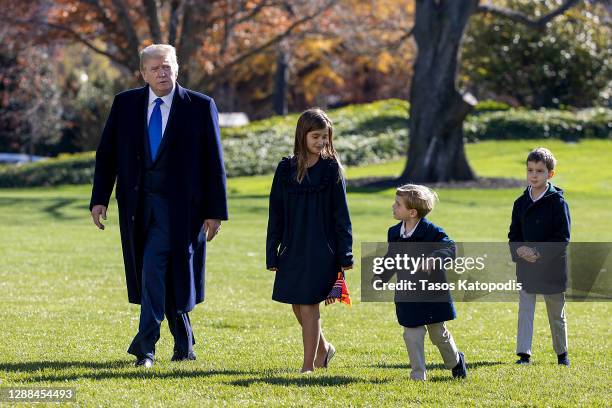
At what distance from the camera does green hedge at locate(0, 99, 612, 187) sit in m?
30.8

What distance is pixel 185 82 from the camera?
28656mm

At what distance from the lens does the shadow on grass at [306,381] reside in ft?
21.3

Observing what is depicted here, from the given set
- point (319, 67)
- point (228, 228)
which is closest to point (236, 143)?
point (228, 228)

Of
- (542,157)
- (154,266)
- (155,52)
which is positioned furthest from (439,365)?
(155,52)

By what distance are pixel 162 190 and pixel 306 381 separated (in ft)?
5.20

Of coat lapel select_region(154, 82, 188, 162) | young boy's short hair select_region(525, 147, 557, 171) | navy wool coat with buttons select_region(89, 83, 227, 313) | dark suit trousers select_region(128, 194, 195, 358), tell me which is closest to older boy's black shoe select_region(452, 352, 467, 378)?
young boy's short hair select_region(525, 147, 557, 171)

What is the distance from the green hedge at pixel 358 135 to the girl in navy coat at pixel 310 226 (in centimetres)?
2333

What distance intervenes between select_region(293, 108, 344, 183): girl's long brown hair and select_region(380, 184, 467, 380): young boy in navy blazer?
0.51 m

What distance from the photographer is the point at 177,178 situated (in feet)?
24.0

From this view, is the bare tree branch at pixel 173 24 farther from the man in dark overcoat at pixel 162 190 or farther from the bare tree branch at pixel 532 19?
the man in dark overcoat at pixel 162 190

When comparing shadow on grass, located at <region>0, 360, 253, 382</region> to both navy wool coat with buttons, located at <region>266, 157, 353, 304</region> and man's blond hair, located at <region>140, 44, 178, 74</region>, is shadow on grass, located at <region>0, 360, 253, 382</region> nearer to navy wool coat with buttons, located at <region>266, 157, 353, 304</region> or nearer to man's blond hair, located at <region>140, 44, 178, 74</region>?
navy wool coat with buttons, located at <region>266, 157, 353, 304</region>

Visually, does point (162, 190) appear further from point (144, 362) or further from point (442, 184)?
point (442, 184)

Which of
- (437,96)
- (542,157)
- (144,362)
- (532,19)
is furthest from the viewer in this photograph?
Result: (437,96)

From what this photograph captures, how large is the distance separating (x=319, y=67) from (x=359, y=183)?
25.2 meters
